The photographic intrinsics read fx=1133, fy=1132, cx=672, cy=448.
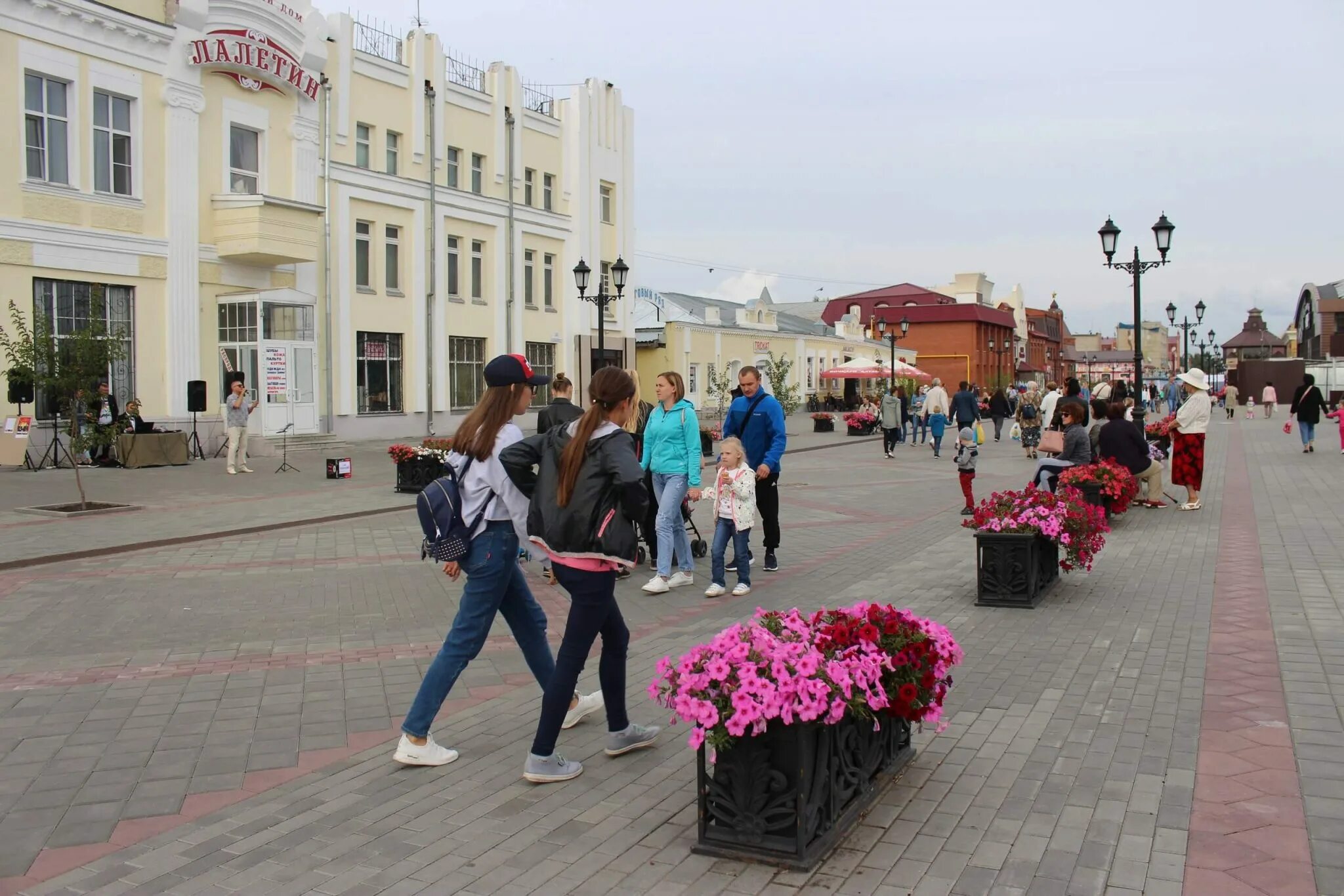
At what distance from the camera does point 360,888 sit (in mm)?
3783

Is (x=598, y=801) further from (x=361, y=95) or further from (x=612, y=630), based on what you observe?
Answer: (x=361, y=95)

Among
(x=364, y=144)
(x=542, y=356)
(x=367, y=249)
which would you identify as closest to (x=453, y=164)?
(x=364, y=144)

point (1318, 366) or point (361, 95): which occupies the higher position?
point (361, 95)

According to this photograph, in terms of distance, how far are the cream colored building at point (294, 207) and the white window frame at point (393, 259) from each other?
79 millimetres

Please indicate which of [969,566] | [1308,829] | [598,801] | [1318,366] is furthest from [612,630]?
[1318,366]

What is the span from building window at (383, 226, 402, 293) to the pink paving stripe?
28036mm

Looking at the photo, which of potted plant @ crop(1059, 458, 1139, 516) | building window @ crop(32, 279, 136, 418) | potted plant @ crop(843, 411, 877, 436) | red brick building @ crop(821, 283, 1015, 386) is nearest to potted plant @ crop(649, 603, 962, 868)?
potted plant @ crop(1059, 458, 1139, 516)

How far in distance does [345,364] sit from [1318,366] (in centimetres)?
5524

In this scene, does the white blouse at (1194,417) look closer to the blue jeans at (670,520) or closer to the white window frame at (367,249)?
the blue jeans at (670,520)

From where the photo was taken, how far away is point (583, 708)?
5625mm

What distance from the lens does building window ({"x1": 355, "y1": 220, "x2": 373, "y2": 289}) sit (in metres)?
31.5

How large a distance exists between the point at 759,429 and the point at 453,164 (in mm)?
27741

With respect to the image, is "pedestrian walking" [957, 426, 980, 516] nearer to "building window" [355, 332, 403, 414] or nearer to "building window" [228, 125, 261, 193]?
"building window" [228, 125, 261, 193]

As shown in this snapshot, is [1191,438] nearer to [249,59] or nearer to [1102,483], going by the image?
[1102,483]
